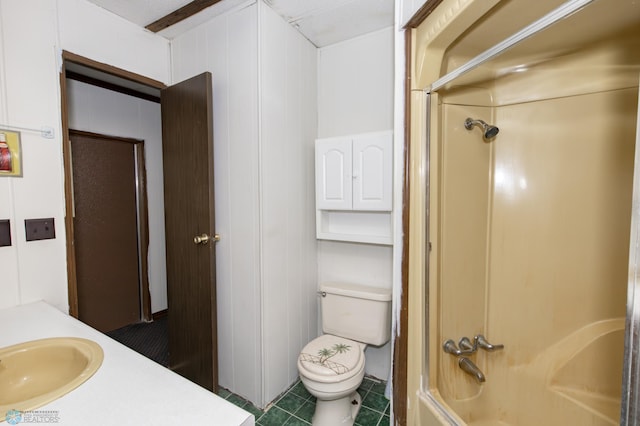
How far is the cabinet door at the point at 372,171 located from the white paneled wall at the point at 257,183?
16.2 inches

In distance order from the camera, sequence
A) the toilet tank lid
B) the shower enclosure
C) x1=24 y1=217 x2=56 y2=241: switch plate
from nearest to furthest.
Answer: the shower enclosure, x1=24 y1=217 x2=56 y2=241: switch plate, the toilet tank lid

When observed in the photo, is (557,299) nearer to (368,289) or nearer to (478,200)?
(478,200)

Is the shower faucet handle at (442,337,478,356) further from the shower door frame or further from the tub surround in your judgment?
the tub surround

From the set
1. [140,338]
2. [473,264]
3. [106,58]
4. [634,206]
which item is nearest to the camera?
[634,206]

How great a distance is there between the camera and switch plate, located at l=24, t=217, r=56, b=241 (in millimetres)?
1386

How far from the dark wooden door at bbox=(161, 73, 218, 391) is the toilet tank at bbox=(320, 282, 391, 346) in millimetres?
734

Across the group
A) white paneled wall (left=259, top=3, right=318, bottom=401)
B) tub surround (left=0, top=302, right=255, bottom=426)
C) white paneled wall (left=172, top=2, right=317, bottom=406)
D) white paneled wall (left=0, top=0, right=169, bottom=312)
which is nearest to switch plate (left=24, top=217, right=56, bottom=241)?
white paneled wall (left=0, top=0, right=169, bottom=312)

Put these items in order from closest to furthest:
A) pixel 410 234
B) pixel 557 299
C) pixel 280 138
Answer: pixel 410 234 < pixel 557 299 < pixel 280 138

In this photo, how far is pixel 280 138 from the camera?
6.08 feet

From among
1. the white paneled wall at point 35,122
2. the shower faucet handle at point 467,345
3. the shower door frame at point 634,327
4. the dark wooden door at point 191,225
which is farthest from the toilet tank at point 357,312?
the white paneled wall at point 35,122

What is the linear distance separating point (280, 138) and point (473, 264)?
1288mm

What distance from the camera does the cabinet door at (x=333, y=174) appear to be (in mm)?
1892

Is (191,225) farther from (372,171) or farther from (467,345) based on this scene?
(467,345)

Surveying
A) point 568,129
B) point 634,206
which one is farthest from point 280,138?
point 634,206
